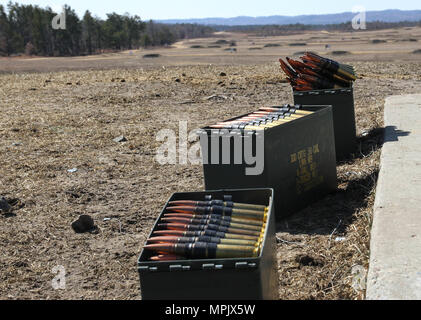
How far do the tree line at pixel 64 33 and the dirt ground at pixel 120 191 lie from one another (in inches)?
2560

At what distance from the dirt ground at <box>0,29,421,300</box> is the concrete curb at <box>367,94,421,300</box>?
0.69 feet

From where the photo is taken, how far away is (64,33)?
254 ft

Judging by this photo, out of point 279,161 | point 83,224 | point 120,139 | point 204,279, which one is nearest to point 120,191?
point 83,224

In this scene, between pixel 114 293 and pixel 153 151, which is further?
pixel 153 151

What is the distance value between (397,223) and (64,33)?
77.5 m

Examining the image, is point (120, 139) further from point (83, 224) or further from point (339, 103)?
point (83, 224)

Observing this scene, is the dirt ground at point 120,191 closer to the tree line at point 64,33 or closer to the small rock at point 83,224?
the small rock at point 83,224

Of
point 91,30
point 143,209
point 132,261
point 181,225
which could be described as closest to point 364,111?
point 143,209

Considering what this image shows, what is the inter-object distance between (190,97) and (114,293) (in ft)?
37.3

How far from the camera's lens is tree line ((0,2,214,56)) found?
78000mm

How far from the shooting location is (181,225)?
3576mm

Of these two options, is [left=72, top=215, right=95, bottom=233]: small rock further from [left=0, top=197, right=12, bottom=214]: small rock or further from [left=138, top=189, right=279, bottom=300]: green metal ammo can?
[left=138, top=189, right=279, bottom=300]: green metal ammo can

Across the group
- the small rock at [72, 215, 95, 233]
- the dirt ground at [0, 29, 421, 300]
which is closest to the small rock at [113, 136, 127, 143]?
the dirt ground at [0, 29, 421, 300]
